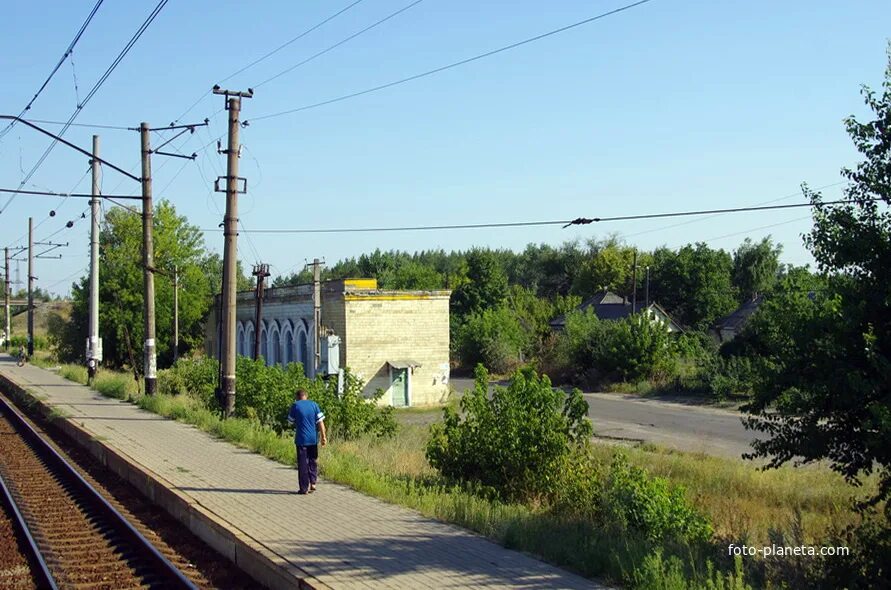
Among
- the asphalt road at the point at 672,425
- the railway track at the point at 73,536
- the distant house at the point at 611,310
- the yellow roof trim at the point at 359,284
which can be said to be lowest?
the asphalt road at the point at 672,425

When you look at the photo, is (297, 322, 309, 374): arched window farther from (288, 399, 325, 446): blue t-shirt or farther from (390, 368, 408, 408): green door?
(288, 399, 325, 446): blue t-shirt

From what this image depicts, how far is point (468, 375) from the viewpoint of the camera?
61.8 m

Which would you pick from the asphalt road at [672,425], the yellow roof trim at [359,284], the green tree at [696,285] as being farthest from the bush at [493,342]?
the green tree at [696,285]

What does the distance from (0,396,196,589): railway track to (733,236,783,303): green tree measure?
7744cm

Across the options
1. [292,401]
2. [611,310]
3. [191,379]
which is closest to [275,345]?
[191,379]

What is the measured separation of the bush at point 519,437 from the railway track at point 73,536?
5.00 m

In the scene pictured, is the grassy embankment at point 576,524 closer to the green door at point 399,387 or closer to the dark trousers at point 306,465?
the dark trousers at point 306,465

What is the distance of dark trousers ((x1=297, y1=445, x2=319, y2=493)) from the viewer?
1211cm

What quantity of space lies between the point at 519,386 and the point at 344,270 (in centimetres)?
10667

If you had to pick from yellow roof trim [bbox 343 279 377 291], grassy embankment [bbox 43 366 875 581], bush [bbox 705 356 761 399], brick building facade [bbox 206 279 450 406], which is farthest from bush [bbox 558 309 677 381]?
grassy embankment [bbox 43 366 875 581]

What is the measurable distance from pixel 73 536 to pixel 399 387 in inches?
1083

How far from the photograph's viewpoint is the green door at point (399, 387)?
38594 mm

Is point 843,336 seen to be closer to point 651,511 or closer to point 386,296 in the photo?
point 651,511

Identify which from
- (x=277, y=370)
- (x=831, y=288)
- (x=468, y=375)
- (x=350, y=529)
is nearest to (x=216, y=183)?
(x=277, y=370)
